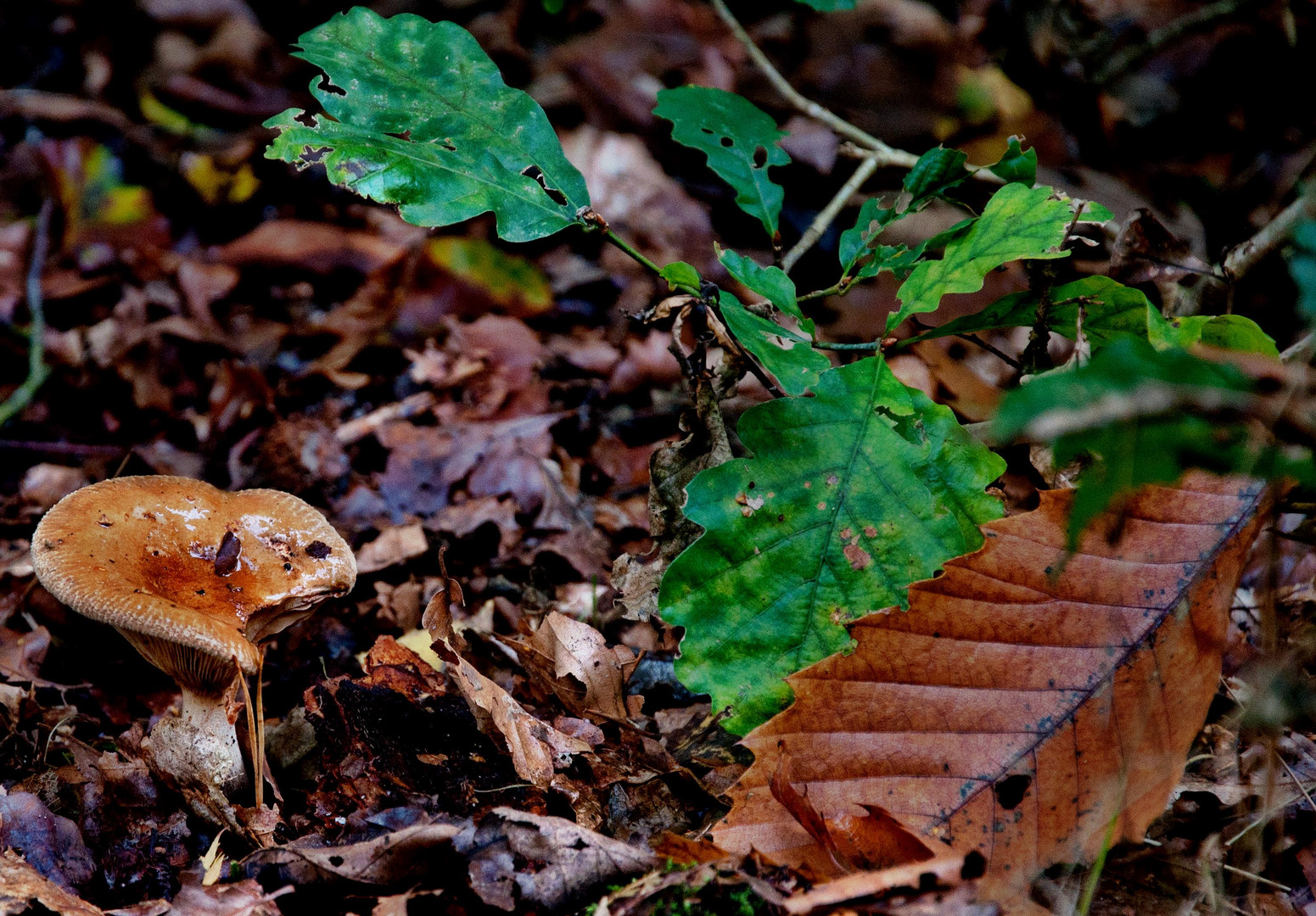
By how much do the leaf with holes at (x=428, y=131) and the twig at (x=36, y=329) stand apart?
2.51 m

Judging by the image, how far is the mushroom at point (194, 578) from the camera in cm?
195

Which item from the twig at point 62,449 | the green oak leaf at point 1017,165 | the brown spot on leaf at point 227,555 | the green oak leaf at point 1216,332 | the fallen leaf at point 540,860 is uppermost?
the green oak leaf at point 1017,165

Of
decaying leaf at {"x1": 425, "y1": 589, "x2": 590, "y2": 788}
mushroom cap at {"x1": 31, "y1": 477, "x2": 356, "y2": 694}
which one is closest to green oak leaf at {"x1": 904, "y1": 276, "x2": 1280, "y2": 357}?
decaying leaf at {"x1": 425, "y1": 589, "x2": 590, "y2": 788}

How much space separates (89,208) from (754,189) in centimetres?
404

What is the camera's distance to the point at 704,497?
6.29ft

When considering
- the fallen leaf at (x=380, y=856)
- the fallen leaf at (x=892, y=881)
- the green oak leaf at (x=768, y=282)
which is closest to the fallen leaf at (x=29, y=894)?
the fallen leaf at (x=380, y=856)

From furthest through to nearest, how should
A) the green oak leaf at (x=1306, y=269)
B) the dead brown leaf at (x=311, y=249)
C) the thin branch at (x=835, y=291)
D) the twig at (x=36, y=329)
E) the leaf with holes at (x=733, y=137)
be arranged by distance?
the dead brown leaf at (x=311, y=249), the twig at (x=36, y=329), the leaf with holes at (x=733, y=137), the thin branch at (x=835, y=291), the green oak leaf at (x=1306, y=269)

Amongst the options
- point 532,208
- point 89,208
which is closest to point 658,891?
point 532,208

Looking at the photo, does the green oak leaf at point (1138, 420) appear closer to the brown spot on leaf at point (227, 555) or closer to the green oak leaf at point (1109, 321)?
the green oak leaf at point (1109, 321)

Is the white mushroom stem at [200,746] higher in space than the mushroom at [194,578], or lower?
lower

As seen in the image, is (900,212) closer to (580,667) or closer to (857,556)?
(857,556)

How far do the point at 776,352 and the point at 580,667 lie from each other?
3.34ft

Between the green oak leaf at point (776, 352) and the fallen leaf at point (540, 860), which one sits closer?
the fallen leaf at point (540, 860)

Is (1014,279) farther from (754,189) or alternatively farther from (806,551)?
(806,551)
